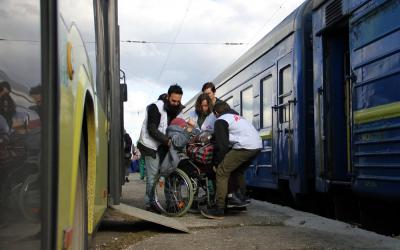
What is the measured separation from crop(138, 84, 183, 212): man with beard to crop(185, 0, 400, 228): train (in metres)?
1.73

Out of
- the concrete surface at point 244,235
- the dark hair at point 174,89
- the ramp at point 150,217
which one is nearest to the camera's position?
the concrete surface at point 244,235

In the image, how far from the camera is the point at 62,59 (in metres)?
1.86

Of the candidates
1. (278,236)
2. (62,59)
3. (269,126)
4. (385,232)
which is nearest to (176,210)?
(278,236)

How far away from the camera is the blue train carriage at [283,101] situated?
766 centimetres

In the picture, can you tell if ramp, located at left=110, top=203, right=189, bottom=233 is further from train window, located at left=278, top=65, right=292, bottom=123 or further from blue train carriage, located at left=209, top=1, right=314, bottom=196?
train window, located at left=278, top=65, right=292, bottom=123

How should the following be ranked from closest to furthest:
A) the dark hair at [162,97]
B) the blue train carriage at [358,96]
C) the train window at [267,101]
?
the blue train carriage at [358,96] → the dark hair at [162,97] → the train window at [267,101]

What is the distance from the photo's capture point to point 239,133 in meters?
6.88

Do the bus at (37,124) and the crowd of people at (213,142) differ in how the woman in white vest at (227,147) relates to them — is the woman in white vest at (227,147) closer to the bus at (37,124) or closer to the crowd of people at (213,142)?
the crowd of people at (213,142)

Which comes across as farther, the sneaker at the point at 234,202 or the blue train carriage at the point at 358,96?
the sneaker at the point at 234,202

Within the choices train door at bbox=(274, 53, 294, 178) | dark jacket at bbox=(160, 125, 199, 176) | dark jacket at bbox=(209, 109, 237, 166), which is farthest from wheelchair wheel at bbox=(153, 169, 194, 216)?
train door at bbox=(274, 53, 294, 178)

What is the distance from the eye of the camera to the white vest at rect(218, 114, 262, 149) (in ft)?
22.5

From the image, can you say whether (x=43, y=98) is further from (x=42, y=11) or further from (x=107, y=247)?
(x=107, y=247)

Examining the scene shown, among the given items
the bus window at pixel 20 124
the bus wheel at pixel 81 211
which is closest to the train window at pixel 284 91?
the bus wheel at pixel 81 211

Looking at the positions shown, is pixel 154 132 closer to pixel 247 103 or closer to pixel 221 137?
pixel 221 137
